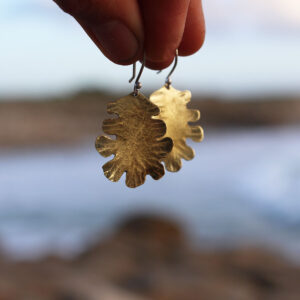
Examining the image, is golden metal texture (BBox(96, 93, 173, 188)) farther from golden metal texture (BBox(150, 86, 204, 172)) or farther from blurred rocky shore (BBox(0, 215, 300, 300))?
blurred rocky shore (BBox(0, 215, 300, 300))

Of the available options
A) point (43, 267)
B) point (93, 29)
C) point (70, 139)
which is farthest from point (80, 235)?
point (70, 139)

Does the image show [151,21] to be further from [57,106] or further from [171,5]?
[57,106]

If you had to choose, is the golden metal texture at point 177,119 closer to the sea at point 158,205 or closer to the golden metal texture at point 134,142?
the golden metal texture at point 134,142

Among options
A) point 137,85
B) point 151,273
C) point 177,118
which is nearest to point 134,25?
point 137,85

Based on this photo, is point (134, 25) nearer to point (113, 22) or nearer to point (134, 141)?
point (113, 22)

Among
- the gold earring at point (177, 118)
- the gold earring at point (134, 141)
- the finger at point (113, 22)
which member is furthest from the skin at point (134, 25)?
the gold earring at point (177, 118)

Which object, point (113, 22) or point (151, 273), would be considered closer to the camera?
point (113, 22)
